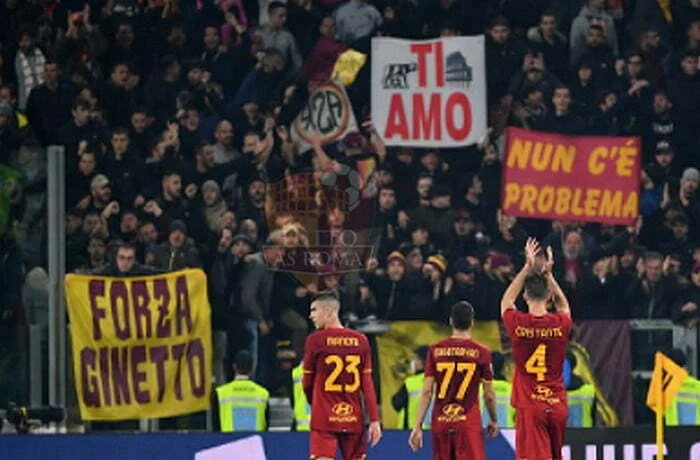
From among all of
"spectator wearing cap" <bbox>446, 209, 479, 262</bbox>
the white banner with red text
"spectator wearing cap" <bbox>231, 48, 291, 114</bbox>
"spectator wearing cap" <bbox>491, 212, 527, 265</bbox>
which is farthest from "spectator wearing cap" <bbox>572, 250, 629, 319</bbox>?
"spectator wearing cap" <bbox>231, 48, 291, 114</bbox>

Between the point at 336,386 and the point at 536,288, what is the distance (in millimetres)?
1840

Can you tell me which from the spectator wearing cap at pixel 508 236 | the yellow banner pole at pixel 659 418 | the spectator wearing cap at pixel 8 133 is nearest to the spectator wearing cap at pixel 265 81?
the spectator wearing cap at pixel 8 133

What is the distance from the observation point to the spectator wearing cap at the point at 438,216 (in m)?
22.9

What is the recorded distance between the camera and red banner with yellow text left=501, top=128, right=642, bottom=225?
2336 centimetres

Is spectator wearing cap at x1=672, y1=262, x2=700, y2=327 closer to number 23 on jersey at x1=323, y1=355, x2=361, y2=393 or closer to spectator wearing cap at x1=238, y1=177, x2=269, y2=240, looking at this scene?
spectator wearing cap at x1=238, y1=177, x2=269, y2=240

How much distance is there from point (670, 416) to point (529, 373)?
136 inches

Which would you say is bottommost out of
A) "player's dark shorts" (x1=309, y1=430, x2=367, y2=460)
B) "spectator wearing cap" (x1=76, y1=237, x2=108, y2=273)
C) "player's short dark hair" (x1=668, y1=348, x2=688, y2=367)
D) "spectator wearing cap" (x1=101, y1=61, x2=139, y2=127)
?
"player's dark shorts" (x1=309, y1=430, x2=367, y2=460)

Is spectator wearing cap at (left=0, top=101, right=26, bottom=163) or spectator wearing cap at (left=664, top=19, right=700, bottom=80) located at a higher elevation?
spectator wearing cap at (left=664, top=19, right=700, bottom=80)

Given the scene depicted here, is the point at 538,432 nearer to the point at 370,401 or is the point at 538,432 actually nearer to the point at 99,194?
the point at 370,401

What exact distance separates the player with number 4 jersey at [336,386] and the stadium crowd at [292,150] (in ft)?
12.5

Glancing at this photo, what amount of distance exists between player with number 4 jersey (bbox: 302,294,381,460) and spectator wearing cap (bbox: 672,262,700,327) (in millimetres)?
4868

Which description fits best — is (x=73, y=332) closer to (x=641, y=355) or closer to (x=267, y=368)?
(x=267, y=368)

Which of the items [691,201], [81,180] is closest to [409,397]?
[81,180]

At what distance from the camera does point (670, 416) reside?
20.3m
